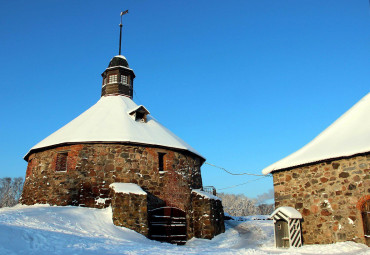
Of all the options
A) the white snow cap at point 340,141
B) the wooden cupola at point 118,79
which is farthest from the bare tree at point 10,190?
the white snow cap at point 340,141

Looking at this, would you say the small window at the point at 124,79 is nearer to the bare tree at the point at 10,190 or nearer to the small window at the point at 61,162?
the small window at the point at 61,162

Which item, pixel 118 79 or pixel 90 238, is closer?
pixel 90 238

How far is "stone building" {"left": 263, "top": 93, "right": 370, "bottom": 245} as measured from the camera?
34.1ft

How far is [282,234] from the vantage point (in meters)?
11.7

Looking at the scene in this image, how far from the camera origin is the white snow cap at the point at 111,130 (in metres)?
16.2

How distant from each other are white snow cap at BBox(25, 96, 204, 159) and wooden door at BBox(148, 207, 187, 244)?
130 inches

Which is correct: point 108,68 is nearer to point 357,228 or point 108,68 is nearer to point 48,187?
point 48,187

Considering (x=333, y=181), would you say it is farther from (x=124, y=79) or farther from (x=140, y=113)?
(x=124, y=79)

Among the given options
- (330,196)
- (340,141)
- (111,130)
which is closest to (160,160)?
(111,130)

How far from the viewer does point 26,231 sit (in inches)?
334

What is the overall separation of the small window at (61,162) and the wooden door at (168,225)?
16.0 ft

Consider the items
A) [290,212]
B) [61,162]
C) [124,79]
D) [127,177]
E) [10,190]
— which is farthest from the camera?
[10,190]

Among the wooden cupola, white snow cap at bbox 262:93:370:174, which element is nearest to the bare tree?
the wooden cupola

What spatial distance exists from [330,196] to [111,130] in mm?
10514
